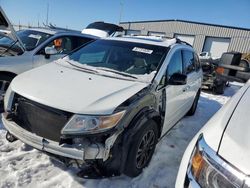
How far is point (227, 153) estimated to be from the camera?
144 centimetres

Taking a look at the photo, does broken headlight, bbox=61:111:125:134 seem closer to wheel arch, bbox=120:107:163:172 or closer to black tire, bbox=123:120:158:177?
wheel arch, bbox=120:107:163:172

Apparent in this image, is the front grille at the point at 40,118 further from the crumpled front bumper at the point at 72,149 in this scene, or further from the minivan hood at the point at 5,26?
the minivan hood at the point at 5,26

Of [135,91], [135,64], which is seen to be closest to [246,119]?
[135,91]

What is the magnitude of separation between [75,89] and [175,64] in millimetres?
1789

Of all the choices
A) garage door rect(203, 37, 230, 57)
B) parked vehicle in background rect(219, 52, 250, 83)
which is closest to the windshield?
parked vehicle in background rect(219, 52, 250, 83)

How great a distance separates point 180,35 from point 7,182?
3290cm

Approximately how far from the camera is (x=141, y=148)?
117 inches

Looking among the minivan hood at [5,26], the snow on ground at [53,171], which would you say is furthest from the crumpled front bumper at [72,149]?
the minivan hood at [5,26]

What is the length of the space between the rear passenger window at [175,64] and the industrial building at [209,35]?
26224mm

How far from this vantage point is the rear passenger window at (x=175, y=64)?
3568 mm

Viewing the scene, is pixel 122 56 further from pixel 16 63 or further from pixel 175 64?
pixel 16 63

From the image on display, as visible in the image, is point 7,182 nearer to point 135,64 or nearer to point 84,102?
point 84,102

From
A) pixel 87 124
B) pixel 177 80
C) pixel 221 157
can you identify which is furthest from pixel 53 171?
pixel 221 157

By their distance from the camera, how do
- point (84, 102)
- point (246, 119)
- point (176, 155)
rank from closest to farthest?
1. point (246, 119)
2. point (84, 102)
3. point (176, 155)
